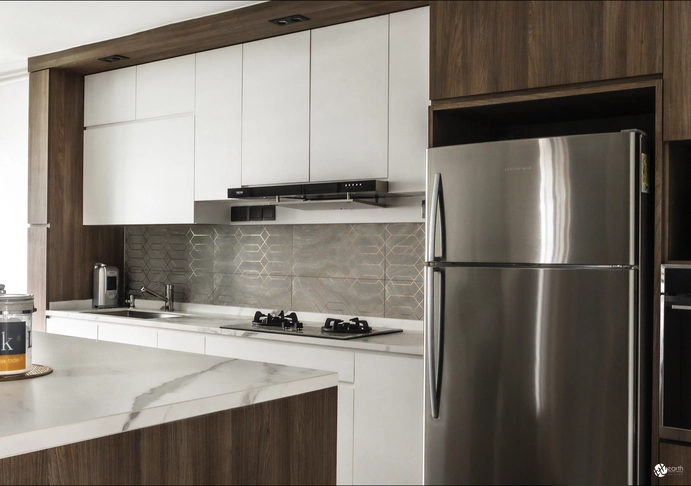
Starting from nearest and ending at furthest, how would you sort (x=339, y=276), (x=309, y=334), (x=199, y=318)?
(x=309, y=334) → (x=339, y=276) → (x=199, y=318)

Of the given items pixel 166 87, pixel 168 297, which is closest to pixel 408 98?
pixel 166 87

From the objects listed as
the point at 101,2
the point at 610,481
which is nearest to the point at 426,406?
the point at 610,481

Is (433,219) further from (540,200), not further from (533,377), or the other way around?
(533,377)

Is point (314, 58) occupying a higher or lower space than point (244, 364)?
higher

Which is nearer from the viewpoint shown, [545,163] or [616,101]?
[545,163]

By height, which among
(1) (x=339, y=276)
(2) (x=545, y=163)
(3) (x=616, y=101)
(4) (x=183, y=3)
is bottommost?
(1) (x=339, y=276)

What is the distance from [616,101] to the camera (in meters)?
2.81

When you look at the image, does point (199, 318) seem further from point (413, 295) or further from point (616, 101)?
point (616, 101)

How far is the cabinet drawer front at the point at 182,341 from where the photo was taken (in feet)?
12.6

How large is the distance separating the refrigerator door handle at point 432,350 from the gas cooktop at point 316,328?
58 centimetres

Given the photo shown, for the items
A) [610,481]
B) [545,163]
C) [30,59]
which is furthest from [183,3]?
[610,481]

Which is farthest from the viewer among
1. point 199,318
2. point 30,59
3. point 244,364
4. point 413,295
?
point 30,59

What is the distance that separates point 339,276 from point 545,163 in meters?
1.70

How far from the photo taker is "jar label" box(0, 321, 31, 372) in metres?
1.61
